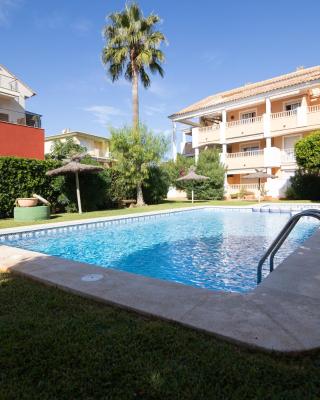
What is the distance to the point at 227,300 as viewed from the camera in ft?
11.2

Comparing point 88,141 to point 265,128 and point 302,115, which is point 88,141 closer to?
point 265,128

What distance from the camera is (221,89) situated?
36.2 metres

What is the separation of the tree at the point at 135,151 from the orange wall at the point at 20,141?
4638 mm

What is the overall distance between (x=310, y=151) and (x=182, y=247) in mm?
14925

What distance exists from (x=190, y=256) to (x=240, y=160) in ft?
70.2

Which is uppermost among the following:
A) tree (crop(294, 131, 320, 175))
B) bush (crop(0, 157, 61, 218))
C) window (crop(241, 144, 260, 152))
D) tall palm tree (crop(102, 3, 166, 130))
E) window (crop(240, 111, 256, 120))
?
tall palm tree (crop(102, 3, 166, 130))

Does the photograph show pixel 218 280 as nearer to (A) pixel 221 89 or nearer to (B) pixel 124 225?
(B) pixel 124 225

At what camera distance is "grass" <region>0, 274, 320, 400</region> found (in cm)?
197

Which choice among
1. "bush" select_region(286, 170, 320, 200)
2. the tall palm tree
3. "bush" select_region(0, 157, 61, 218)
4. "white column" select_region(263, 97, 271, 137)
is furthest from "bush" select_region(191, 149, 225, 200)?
"bush" select_region(0, 157, 61, 218)

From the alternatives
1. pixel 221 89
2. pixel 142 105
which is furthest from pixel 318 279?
pixel 221 89

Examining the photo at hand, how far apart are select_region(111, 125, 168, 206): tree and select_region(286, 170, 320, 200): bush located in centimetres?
1158

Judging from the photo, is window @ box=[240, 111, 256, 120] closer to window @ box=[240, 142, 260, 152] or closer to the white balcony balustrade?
window @ box=[240, 142, 260, 152]

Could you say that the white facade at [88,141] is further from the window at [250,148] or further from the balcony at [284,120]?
the balcony at [284,120]

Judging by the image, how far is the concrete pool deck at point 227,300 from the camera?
8.59 ft
